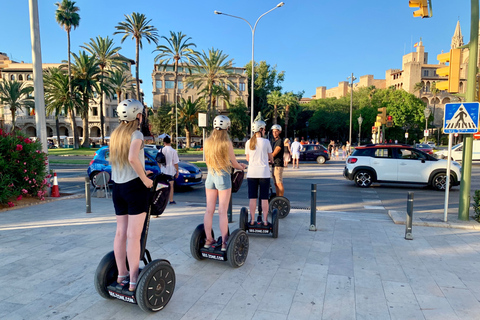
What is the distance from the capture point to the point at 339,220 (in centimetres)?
728

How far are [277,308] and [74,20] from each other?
47780 mm

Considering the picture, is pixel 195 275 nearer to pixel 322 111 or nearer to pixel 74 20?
pixel 74 20

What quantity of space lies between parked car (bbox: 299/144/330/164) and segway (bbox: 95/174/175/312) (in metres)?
22.4

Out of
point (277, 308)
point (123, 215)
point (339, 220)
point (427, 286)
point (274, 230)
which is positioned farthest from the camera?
point (339, 220)

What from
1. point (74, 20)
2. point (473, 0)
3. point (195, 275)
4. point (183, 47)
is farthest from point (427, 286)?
point (74, 20)

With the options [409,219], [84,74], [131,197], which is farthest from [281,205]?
[84,74]

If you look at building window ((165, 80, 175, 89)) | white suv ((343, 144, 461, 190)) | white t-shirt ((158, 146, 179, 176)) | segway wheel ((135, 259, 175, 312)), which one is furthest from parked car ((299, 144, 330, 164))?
building window ((165, 80, 175, 89))

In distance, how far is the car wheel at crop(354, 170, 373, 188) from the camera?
41.7 ft

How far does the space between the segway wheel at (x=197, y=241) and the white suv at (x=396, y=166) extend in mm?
9818

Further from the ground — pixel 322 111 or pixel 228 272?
pixel 322 111

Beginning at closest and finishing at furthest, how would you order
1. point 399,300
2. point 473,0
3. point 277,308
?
1. point 277,308
2. point 399,300
3. point 473,0

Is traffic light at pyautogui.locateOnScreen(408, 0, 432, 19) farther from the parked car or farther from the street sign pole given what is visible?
the parked car

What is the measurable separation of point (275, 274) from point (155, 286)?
1.72 m

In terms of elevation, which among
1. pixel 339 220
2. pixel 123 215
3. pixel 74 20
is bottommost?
pixel 339 220
